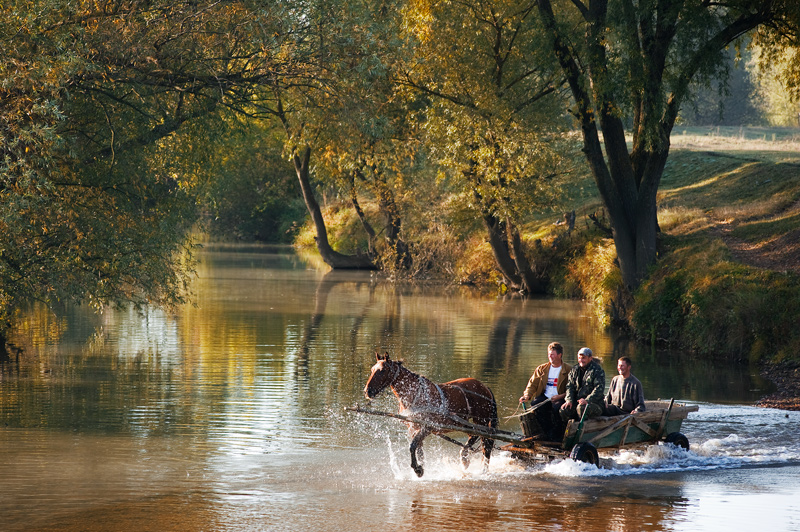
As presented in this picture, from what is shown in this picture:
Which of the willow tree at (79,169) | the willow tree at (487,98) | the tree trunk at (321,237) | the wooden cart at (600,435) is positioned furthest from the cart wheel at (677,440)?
the tree trunk at (321,237)

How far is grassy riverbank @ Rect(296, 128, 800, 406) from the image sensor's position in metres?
20.7

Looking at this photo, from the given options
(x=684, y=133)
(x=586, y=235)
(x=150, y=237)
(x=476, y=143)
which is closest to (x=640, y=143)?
(x=476, y=143)

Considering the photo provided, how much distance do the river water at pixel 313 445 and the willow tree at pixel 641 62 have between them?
483cm

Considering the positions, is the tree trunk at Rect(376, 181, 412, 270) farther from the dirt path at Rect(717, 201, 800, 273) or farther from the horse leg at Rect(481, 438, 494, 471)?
the horse leg at Rect(481, 438, 494, 471)

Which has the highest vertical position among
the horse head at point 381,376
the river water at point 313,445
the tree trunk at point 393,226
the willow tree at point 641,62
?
the willow tree at point 641,62

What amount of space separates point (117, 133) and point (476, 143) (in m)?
16.5

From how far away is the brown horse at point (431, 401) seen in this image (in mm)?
10922

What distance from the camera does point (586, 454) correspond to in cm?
1168

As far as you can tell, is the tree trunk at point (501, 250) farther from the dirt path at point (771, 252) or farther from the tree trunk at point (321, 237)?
the tree trunk at point (321, 237)

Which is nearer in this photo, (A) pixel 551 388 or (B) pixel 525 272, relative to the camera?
(A) pixel 551 388

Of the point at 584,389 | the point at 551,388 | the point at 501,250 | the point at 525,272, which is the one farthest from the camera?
the point at 525,272

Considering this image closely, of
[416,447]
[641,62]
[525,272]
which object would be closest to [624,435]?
[416,447]

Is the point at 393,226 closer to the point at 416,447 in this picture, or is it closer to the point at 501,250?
the point at 501,250

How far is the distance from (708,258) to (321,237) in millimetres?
27204
